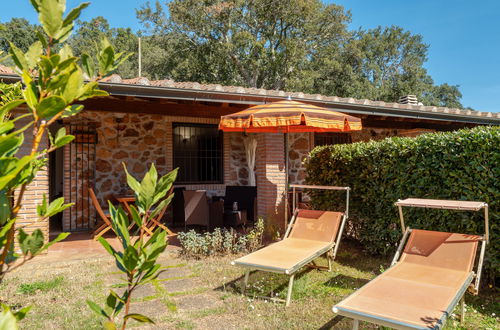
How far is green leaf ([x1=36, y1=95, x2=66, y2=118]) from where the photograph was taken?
74 centimetres

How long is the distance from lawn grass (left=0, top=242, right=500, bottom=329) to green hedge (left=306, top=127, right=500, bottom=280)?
526 millimetres

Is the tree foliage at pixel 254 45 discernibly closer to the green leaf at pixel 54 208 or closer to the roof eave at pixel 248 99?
the roof eave at pixel 248 99

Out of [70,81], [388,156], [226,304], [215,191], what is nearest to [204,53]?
[215,191]

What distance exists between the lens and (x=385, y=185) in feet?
16.0

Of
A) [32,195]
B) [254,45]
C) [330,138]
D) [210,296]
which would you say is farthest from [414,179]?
[254,45]

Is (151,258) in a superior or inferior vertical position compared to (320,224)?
superior

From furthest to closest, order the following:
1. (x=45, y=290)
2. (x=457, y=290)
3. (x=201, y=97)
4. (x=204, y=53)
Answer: (x=204, y=53) < (x=201, y=97) < (x=45, y=290) < (x=457, y=290)

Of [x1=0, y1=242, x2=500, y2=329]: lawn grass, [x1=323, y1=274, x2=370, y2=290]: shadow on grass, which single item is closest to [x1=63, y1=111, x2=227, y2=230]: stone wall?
[x1=0, y1=242, x2=500, y2=329]: lawn grass

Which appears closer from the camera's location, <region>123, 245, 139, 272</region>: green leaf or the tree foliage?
<region>123, 245, 139, 272</region>: green leaf

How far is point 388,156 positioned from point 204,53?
1757 centimetres

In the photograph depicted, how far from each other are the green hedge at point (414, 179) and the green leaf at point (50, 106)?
4.08m

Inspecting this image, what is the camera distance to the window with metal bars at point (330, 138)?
955 cm

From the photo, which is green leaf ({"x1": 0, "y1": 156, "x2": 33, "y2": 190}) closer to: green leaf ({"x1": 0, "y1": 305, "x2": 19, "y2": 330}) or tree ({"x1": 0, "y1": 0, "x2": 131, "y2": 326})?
tree ({"x1": 0, "y1": 0, "x2": 131, "y2": 326})

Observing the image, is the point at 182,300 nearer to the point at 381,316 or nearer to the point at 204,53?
the point at 381,316
